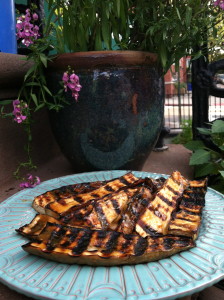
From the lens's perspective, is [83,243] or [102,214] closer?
[83,243]

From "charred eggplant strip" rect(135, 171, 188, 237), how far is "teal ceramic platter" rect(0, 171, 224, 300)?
0.40 feet

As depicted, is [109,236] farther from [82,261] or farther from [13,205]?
[13,205]

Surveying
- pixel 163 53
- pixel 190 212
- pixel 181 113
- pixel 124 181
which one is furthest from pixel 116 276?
pixel 181 113

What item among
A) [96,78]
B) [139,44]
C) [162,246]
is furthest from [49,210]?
[139,44]

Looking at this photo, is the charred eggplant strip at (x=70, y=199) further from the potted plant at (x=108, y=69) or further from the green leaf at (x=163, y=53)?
the green leaf at (x=163, y=53)

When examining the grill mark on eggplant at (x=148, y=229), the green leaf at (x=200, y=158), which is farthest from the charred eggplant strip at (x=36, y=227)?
the green leaf at (x=200, y=158)

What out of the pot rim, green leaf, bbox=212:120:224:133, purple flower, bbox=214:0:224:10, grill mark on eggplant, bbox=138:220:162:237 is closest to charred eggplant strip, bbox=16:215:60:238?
grill mark on eggplant, bbox=138:220:162:237

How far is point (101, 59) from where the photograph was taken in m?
1.75

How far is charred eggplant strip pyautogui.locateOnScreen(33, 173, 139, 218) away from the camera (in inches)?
46.4

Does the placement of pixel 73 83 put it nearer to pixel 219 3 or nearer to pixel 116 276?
pixel 219 3

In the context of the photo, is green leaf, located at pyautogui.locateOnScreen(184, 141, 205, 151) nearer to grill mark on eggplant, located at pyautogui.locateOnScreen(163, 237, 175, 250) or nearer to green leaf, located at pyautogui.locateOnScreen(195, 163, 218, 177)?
green leaf, located at pyautogui.locateOnScreen(195, 163, 218, 177)

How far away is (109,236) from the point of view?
0.94m

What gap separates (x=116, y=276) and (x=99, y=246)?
0.10 m

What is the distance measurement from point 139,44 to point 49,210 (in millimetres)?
1318
